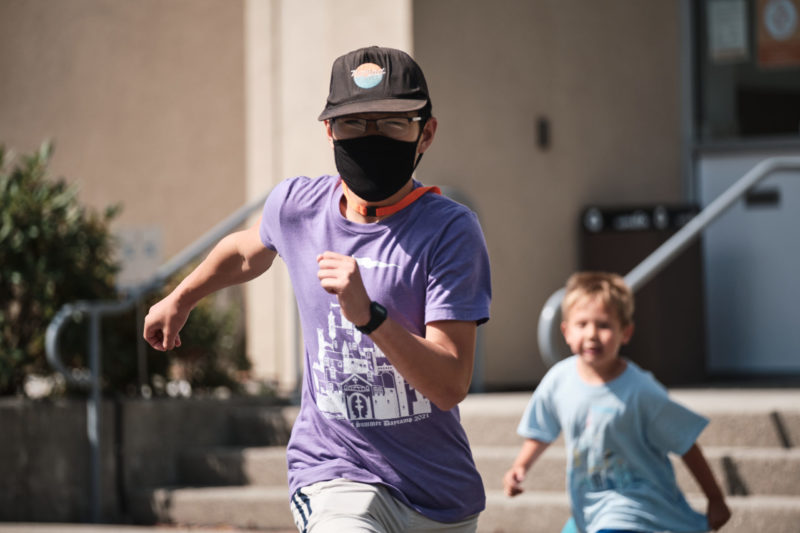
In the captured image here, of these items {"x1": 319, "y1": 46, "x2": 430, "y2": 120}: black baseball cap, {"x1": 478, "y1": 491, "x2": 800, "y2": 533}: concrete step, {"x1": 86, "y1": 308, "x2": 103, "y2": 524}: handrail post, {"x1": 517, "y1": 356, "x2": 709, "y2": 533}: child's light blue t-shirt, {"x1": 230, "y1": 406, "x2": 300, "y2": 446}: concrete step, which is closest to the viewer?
{"x1": 319, "y1": 46, "x2": 430, "y2": 120}: black baseball cap

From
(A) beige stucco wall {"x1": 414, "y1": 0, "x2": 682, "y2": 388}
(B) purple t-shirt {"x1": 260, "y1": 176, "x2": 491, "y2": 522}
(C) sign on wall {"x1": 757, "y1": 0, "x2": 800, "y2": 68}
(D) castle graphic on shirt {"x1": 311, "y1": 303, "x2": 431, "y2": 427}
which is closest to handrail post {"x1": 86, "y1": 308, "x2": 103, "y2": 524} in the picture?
(A) beige stucco wall {"x1": 414, "y1": 0, "x2": 682, "y2": 388}

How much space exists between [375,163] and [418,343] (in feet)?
1.46

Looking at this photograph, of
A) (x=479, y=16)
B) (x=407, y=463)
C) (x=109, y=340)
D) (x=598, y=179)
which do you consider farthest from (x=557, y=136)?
(x=407, y=463)

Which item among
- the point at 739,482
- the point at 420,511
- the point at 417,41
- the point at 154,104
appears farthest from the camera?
the point at 154,104

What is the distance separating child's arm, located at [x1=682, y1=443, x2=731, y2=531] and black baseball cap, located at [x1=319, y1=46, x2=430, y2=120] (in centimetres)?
205

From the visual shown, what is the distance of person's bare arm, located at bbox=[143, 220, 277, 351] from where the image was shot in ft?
9.92

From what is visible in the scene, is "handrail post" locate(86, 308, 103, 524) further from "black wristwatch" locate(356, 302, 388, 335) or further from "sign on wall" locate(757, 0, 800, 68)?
"sign on wall" locate(757, 0, 800, 68)

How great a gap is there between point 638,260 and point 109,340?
3597 millimetres

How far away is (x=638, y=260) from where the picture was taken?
8523mm

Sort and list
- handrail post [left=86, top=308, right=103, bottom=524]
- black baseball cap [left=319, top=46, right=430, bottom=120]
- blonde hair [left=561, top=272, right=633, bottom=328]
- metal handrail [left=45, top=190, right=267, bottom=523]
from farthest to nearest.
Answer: handrail post [left=86, top=308, right=103, bottom=524] → metal handrail [left=45, top=190, right=267, bottom=523] → blonde hair [left=561, top=272, right=633, bottom=328] → black baseball cap [left=319, top=46, right=430, bottom=120]

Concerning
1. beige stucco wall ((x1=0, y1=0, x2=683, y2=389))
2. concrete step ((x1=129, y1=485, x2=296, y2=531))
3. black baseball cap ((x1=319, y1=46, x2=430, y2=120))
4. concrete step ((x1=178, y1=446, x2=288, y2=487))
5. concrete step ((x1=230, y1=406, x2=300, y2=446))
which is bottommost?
concrete step ((x1=129, y1=485, x2=296, y2=531))

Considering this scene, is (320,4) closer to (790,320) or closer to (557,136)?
(557,136)

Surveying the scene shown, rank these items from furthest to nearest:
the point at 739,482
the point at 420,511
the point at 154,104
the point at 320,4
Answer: the point at 154,104 < the point at 320,4 < the point at 739,482 < the point at 420,511

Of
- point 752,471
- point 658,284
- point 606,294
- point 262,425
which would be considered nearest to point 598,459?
point 606,294
